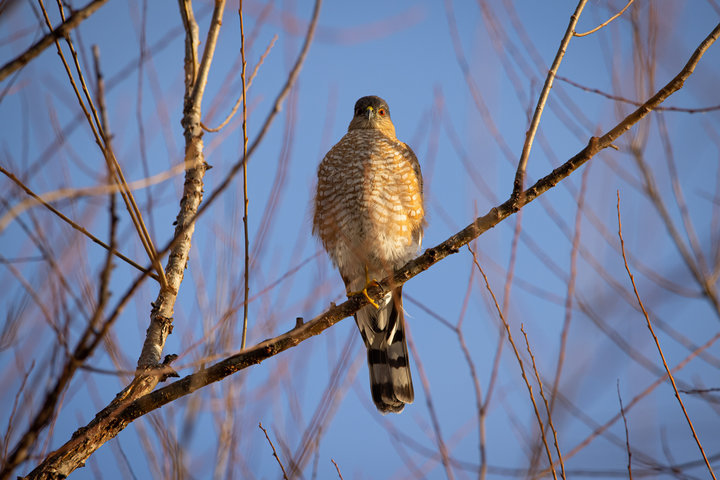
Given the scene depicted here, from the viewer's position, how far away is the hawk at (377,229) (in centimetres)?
446

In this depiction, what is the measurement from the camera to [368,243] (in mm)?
4445

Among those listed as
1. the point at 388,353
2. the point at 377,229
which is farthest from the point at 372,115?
the point at 388,353

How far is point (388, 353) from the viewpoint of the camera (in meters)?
4.68

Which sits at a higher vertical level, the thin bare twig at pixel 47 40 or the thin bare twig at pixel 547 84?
the thin bare twig at pixel 547 84

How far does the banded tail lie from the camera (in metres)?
4.48

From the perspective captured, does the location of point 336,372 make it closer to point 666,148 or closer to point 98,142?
point 98,142

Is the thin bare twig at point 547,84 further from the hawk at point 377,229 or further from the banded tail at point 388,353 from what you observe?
the banded tail at point 388,353

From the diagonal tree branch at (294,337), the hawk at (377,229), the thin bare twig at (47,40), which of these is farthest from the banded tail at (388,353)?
the thin bare twig at (47,40)

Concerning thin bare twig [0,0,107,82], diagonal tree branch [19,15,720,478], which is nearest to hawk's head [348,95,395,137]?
diagonal tree branch [19,15,720,478]

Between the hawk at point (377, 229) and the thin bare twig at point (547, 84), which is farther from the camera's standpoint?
the hawk at point (377, 229)

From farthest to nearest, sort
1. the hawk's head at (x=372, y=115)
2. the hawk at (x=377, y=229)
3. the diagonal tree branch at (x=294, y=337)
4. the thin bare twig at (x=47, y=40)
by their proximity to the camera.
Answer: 1. the hawk's head at (x=372, y=115)
2. the hawk at (x=377, y=229)
3. the diagonal tree branch at (x=294, y=337)
4. the thin bare twig at (x=47, y=40)

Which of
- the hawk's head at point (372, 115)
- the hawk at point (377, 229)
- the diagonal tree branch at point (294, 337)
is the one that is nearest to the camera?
the diagonal tree branch at point (294, 337)

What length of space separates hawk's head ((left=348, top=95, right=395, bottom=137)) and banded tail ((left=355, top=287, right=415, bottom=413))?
71.1 inches

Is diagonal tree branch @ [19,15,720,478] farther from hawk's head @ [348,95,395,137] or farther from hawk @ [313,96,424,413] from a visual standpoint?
hawk's head @ [348,95,395,137]
